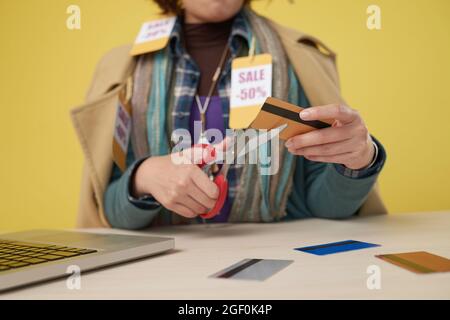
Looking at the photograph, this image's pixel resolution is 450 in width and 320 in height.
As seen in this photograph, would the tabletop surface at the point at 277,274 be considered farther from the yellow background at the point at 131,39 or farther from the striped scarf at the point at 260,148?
the yellow background at the point at 131,39

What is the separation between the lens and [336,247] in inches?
21.7

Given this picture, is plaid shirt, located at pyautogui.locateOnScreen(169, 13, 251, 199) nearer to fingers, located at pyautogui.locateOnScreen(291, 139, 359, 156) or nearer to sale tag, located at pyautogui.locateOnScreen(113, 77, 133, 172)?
sale tag, located at pyautogui.locateOnScreen(113, 77, 133, 172)

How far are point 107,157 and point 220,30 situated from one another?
0.39m

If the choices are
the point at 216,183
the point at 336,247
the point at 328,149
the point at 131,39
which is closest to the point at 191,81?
the point at 216,183

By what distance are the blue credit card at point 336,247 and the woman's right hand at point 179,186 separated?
0.65ft

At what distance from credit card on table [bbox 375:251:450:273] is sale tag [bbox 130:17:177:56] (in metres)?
0.65

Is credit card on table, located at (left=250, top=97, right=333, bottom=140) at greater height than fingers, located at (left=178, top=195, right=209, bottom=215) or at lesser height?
greater

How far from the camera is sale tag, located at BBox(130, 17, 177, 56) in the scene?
959 mm

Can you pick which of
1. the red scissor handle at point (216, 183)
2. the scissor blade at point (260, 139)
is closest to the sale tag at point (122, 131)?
the red scissor handle at point (216, 183)

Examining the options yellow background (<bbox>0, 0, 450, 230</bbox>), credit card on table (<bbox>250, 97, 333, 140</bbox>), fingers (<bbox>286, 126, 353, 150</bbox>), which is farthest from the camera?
yellow background (<bbox>0, 0, 450, 230</bbox>)

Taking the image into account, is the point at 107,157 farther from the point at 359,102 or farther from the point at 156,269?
the point at 359,102

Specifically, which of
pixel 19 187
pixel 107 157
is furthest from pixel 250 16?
pixel 19 187

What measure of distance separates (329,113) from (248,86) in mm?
341

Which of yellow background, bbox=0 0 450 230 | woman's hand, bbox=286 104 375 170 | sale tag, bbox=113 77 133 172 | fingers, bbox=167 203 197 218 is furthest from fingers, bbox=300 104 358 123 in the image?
yellow background, bbox=0 0 450 230
